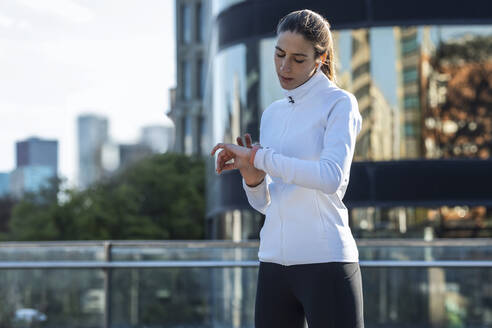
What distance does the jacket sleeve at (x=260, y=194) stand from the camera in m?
2.55

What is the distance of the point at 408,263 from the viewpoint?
6.04 m

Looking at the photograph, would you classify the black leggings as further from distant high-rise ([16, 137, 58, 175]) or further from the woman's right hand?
distant high-rise ([16, 137, 58, 175])

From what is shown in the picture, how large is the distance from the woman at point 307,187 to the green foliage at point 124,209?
36728 mm

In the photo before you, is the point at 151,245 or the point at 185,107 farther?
the point at 185,107

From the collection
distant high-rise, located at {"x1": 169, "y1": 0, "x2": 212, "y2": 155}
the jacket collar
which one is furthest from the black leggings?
distant high-rise, located at {"x1": 169, "y1": 0, "x2": 212, "y2": 155}

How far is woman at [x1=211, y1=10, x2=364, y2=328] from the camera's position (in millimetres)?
2314

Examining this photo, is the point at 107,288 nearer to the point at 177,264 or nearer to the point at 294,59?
the point at 177,264

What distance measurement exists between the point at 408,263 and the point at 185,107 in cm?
6083

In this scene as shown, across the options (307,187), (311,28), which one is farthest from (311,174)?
(311,28)

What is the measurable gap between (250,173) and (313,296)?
0.42 metres

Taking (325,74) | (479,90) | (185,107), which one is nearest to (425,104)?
(479,90)

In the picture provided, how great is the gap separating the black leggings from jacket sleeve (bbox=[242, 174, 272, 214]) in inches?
8.9

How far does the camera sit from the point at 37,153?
191375 mm

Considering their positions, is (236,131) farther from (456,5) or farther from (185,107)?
(185,107)
